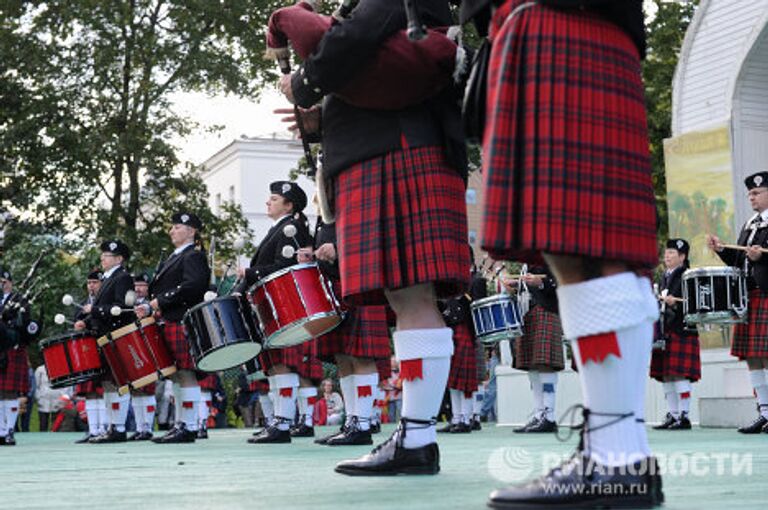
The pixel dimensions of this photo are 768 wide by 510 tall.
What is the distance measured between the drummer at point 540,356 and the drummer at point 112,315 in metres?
2.87

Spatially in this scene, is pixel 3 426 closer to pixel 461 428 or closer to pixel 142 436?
pixel 142 436

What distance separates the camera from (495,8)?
94.7 inches

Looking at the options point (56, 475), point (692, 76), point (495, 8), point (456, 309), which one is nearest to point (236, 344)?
point (56, 475)

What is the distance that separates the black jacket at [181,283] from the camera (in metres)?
7.33

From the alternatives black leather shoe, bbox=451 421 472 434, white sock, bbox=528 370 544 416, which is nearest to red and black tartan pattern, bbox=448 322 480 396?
black leather shoe, bbox=451 421 472 434

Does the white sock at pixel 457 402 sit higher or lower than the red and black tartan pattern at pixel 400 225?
lower

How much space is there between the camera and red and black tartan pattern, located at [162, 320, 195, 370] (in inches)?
299

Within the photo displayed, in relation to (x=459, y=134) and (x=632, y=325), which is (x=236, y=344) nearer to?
(x=459, y=134)

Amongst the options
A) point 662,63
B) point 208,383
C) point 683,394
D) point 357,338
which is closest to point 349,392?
point 357,338

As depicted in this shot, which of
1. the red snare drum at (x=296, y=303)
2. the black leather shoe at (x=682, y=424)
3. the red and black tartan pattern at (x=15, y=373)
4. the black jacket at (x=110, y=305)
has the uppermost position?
the black jacket at (x=110, y=305)

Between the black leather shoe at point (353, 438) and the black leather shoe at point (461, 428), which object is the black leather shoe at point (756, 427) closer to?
the black leather shoe at point (461, 428)

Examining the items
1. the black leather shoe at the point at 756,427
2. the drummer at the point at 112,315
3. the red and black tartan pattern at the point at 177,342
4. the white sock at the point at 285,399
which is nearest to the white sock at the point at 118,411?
the drummer at the point at 112,315

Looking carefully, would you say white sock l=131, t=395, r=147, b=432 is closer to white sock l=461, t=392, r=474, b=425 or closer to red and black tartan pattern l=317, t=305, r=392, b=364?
white sock l=461, t=392, r=474, b=425

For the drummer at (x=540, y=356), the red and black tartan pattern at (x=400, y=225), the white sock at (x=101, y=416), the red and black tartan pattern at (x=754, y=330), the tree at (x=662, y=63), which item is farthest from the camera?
the tree at (x=662, y=63)
